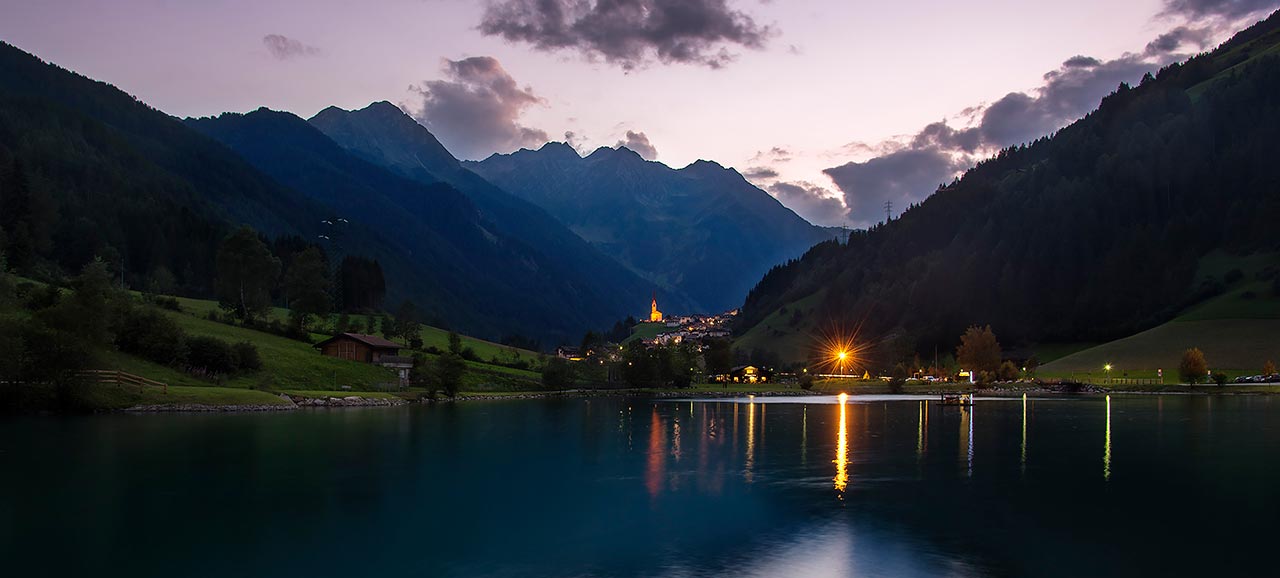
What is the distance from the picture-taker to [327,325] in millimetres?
155125

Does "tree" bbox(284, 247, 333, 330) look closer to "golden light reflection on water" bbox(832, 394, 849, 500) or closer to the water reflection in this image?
the water reflection

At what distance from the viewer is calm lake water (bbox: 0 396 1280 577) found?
88.0ft

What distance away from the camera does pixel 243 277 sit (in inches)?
5305

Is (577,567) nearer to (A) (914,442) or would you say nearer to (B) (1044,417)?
(A) (914,442)

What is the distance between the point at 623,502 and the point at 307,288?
415ft

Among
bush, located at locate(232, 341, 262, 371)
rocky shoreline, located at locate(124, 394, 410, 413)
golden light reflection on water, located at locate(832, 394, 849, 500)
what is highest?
bush, located at locate(232, 341, 262, 371)

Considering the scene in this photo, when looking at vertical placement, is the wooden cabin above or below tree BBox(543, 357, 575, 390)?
above

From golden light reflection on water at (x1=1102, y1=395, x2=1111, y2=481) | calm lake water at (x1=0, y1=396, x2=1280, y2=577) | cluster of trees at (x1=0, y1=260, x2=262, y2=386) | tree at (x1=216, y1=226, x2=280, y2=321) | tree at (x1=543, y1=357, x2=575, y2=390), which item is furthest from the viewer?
tree at (x1=543, y1=357, x2=575, y2=390)

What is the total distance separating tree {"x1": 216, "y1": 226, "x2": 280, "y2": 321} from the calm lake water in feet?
223

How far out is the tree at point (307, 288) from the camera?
144500mm

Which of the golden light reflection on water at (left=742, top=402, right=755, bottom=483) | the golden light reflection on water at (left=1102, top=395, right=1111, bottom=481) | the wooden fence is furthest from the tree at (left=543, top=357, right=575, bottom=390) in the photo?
the golden light reflection on water at (left=1102, top=395, right=1111, bottom=481)

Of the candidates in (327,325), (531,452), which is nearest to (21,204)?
(327,325)

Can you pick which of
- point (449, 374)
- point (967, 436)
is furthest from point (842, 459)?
point (449, 374)

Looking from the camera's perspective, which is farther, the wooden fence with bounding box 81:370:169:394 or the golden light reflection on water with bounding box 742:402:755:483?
the wooden fence with bounding box 81:370:169:394
